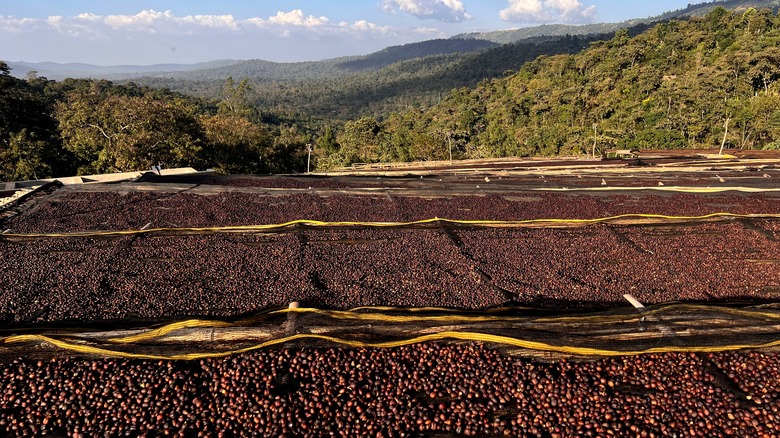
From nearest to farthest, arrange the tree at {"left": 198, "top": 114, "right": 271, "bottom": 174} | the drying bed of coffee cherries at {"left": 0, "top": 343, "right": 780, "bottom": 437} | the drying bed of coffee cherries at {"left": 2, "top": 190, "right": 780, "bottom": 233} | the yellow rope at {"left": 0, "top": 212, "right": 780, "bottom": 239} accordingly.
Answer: the drying bed of coffee cherries at {"left": 0, "top": 343, "right": 780, "bottom": 437}, the yellow rope at {"left": 0, "top": 212, "right": 780, "bottom": 239}, the drying bed of coffee cherries at {"left": 2, "top": 190, "right": 780, "bottom": 233}, the tree at {"left": 198, "top": 114, "right": 271, "bottom": 174}

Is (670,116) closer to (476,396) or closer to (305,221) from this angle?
(305,221)

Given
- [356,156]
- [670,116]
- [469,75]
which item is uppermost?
[469,75]

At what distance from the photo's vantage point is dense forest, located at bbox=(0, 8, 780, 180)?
1527 cm

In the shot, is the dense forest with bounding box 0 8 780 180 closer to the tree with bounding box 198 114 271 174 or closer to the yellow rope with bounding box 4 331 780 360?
the tree with bounding box 198 114 271 174

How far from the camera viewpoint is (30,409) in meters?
3.00

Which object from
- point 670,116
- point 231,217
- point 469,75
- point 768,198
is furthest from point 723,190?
point 469,75

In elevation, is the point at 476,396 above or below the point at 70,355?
below

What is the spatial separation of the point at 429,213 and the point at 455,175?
561 cm

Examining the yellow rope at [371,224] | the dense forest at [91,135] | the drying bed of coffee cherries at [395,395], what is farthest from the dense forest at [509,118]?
the drying bed of coffee cherries at [395,395]

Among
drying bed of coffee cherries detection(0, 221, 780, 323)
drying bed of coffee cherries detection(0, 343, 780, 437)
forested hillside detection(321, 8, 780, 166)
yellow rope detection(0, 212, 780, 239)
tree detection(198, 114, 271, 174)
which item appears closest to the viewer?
drying bed of coffee cherries detection(0, 343, 780, 437)

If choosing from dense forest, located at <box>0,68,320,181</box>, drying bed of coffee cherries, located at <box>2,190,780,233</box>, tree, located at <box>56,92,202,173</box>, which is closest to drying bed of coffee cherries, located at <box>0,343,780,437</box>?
drying bed of coffee cherries, located at <box>2,190,780,233</box>

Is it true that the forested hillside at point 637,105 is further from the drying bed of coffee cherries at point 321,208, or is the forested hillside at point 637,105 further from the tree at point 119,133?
the drying bed of coffee cherries at point 321,208

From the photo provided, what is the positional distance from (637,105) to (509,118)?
41.2ft

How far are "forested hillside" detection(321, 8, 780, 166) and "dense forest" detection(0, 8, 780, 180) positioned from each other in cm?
11
